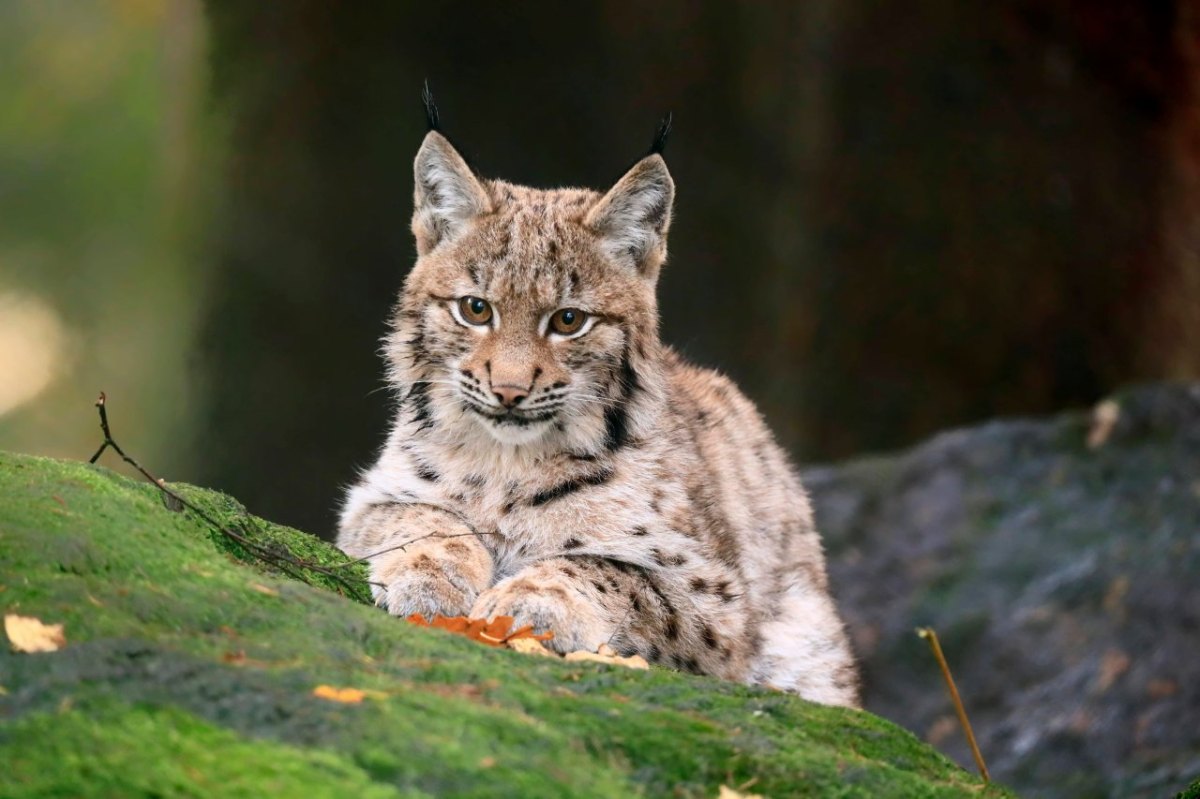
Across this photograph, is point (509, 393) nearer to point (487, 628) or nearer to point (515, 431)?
point (515, 431)

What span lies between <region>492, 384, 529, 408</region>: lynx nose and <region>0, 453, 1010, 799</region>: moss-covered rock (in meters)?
1.30

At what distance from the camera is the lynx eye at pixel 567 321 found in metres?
5.15

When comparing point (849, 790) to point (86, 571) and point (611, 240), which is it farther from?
point (611, 240)

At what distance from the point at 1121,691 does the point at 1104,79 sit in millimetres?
5936

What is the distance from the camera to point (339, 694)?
9.30 feet

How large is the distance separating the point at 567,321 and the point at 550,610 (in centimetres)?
118

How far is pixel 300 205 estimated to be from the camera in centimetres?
1094

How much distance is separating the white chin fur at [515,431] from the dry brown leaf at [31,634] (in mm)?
2225

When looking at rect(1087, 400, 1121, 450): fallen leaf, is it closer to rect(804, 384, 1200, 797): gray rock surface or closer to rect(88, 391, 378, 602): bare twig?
rect(804, 384, 1200, 797): gray rock surface

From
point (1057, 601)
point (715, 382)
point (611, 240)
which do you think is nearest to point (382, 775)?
point (611, 240)

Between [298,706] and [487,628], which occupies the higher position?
[487,628]

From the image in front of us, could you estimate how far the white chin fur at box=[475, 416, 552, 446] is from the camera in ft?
16.6

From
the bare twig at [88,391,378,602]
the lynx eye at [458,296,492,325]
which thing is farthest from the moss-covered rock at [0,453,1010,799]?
the lynx eye at [458,296,492,325]

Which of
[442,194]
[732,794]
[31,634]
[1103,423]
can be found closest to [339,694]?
[31,634]
